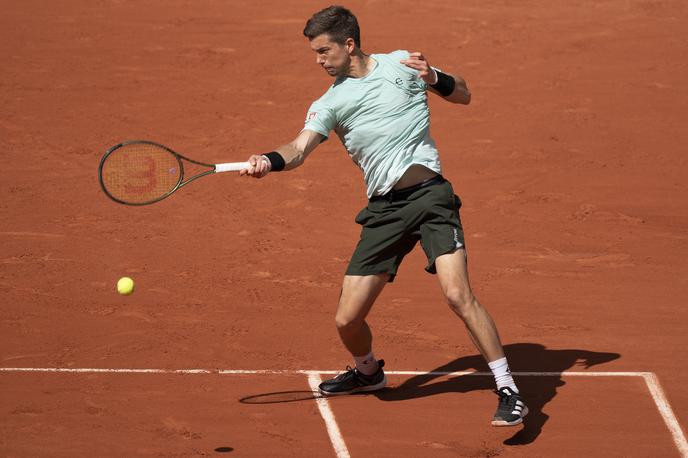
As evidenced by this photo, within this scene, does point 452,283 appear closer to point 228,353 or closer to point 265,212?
point 228,353

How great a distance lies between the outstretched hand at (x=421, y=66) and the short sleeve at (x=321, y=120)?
1.85 ft

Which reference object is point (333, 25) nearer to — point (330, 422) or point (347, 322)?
point (347, 322)

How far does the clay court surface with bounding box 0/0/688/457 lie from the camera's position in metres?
7.93

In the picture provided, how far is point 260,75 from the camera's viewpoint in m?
15.9

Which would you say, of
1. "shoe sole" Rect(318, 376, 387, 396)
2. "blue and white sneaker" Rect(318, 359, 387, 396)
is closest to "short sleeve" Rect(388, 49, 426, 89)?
"blue and white sneaker" Rect(318, 359, 387, 396)

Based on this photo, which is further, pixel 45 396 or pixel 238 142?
pixel 238 142

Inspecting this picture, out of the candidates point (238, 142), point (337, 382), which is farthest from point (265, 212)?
point (337, 382)

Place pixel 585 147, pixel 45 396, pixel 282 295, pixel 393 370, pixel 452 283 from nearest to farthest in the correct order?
pixel 452 283 → pixel 45 396 → pixel 393 370 → pixel 282 295 → pixel 585 147

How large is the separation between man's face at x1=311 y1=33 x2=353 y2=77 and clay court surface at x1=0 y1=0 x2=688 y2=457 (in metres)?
2.28

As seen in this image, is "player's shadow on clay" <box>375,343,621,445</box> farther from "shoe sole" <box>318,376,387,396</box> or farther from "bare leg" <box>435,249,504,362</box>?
"bare leg" <box>435,249,504,362</box>

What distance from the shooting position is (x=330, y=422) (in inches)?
310

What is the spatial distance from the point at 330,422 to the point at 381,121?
199 cm

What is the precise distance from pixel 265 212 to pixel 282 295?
2.26m

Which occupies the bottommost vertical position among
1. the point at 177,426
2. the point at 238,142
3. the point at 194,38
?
the point at 177,426
